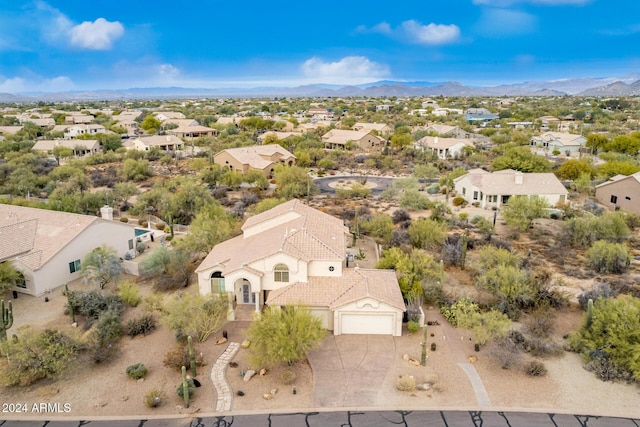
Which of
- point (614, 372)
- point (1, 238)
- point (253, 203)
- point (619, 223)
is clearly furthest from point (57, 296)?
point (619, 223)

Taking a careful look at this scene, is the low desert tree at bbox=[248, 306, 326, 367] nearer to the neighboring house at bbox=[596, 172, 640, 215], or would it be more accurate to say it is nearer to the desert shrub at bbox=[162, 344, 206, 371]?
the desert shrub at bbox=[162, 344, 206, 371]

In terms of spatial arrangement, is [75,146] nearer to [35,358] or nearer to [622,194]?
[35,358]

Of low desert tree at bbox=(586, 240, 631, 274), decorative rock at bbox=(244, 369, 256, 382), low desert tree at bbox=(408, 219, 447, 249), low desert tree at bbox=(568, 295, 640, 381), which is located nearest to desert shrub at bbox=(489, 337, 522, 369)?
low desert tree at bbox=(568, 295, 640, 381)

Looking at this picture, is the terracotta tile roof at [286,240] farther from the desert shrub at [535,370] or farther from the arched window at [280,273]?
the desert shrub at [535,370]

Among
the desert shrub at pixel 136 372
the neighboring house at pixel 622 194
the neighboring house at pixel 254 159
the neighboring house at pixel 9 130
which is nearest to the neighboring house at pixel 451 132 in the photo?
the neighboring house at pixel 254 159

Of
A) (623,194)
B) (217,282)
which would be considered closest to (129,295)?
(217,282)

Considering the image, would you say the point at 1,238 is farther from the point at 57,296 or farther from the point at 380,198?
the point at 380,198
